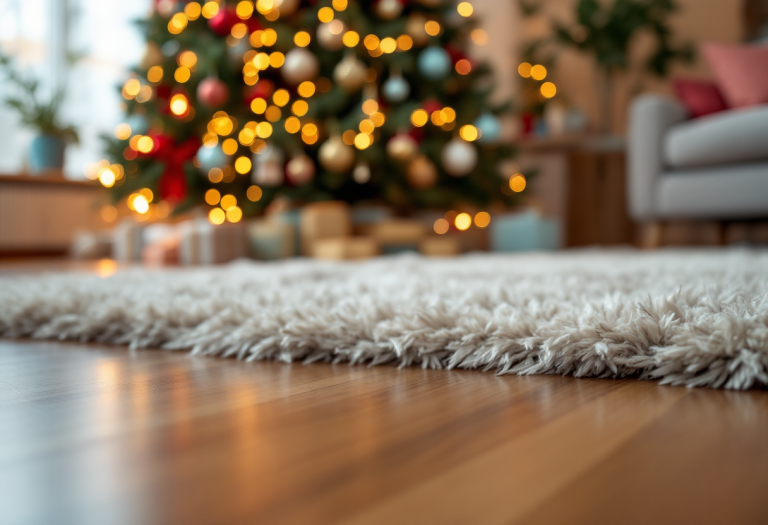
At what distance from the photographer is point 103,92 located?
130 inches

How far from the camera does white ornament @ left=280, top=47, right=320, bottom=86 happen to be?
1973mm

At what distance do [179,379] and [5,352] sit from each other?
223 mm

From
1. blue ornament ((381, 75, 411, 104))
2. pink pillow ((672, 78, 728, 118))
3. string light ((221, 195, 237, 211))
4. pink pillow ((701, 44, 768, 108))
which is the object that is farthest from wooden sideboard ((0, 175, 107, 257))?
pink pillow ((701, 44, 768, 108))

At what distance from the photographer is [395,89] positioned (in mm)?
2029

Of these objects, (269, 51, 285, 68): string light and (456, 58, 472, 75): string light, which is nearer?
(269, 51, 285, 68): string light

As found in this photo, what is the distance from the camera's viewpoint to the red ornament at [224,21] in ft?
6.79

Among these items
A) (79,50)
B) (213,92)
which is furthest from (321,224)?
(79,50)

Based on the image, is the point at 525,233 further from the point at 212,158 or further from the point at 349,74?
the point at 212,158

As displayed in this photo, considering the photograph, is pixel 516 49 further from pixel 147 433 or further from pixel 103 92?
pixel 147 433

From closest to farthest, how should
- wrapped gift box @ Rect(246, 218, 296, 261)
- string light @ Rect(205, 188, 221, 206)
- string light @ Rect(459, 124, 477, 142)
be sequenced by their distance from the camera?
1. wrapped gift box @ Rect(246, 218, 296, 261)
2. string light @ Rect(205, 188, 221, 206)
3. string light @ Rect(459, 124, 477, 142)

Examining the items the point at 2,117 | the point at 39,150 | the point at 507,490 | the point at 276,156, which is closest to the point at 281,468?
the point at 507,490

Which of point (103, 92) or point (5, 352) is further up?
point (103, 92)

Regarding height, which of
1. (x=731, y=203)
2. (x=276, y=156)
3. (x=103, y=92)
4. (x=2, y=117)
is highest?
(x=103, y=92)

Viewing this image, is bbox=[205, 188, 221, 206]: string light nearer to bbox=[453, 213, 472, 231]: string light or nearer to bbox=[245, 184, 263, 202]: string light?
bbox=[245, 184, 263, 202]: string light
